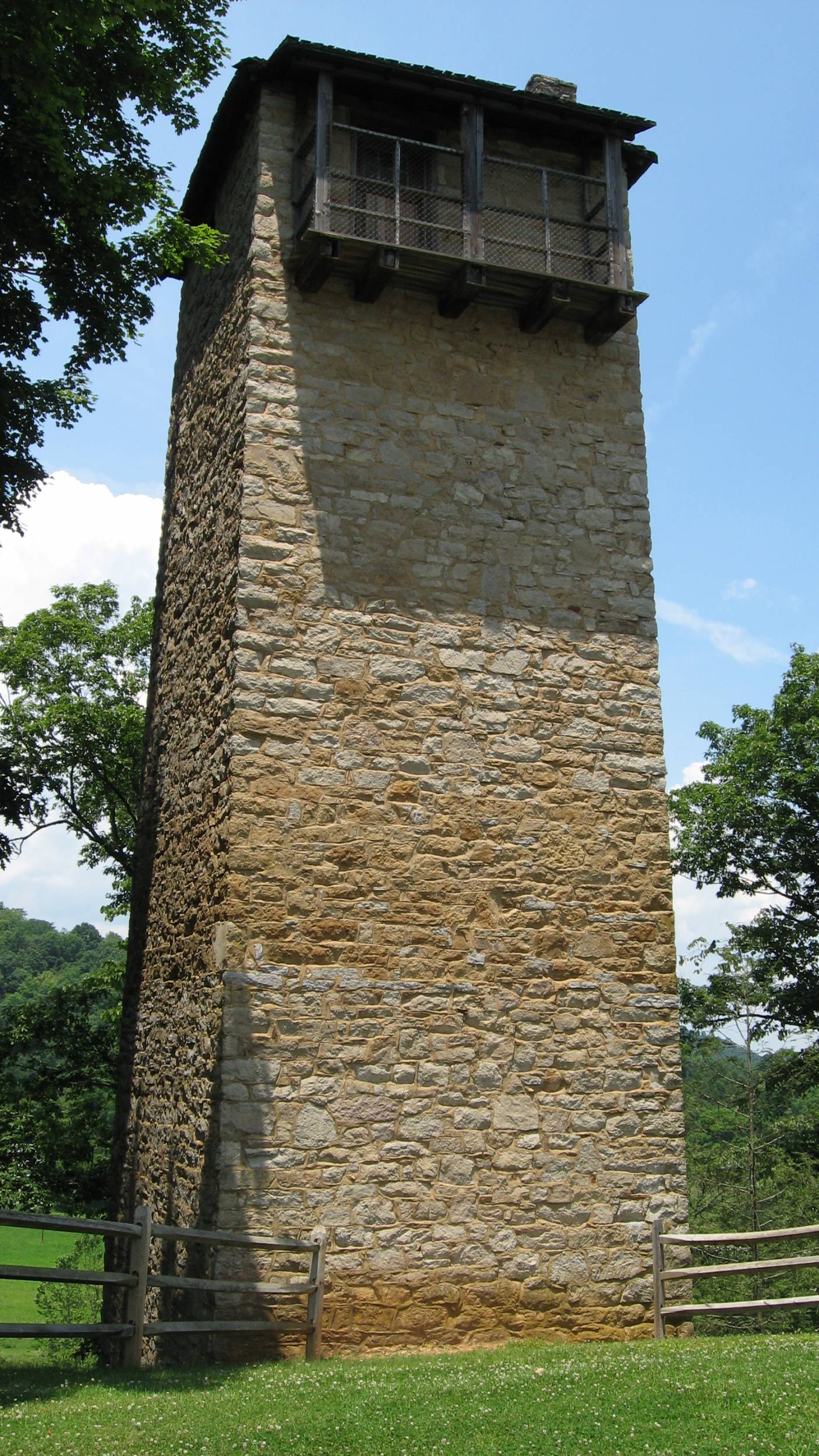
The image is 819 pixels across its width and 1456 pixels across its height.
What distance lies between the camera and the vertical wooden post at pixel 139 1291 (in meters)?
6.90

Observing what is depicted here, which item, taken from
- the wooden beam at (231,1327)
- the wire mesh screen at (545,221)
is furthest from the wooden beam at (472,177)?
the wooden beam at (231,1327)

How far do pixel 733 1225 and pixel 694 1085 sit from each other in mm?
4447

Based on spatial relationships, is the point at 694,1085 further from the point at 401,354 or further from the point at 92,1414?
the point at 92,1414

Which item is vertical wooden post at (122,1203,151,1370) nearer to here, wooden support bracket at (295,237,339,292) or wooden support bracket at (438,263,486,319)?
wooden support bracket at (295,237,339,292)

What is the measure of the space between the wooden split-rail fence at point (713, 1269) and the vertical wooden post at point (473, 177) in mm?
7734

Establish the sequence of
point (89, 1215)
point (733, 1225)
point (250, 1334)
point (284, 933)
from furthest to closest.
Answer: point (733, 1225)
point (89, 1215)
point (284, 933)
point (250, 1334)

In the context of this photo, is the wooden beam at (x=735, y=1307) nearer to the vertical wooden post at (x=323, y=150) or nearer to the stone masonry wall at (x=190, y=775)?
the stone masonry wall at (x=190, y=775)

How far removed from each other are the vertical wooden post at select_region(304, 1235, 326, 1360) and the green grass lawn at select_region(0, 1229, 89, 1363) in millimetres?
12000

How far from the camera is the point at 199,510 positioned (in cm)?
1061

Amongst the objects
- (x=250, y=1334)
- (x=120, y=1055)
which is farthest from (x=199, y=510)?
(x=250, y=1334)

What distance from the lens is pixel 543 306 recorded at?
33.4 ft

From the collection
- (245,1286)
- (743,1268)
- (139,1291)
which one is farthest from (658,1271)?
(139,1291)

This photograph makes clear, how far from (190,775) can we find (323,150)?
5.21 m

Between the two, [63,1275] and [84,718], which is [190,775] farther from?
[84,718]
